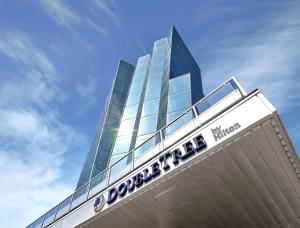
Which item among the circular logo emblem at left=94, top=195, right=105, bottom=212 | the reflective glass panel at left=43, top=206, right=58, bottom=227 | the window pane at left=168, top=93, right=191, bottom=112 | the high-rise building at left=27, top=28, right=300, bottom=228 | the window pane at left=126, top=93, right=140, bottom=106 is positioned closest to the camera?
the high-rise building at left=27, top=28, right=300, bottom=228

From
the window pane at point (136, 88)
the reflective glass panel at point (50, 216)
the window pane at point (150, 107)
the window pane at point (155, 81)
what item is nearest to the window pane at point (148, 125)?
the window pane at point (150, 107)

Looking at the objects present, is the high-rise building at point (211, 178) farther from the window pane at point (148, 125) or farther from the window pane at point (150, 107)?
the window pane at point (150, 107)

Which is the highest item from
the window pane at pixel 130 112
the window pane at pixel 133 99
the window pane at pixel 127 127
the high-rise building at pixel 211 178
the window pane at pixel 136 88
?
the window pane at pixel 136 88

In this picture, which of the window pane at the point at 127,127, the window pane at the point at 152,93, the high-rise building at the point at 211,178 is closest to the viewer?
the high-rise building at the point at 211,178

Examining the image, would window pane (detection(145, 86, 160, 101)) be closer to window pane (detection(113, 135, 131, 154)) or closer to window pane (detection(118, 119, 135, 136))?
window pane (detection(118, 119, 135, 136))

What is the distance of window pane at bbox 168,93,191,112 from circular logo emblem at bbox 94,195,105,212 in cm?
1569

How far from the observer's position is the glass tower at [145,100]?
2517 cm

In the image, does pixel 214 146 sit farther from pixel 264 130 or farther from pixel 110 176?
pixel 110 176

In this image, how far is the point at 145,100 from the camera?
29.2 meters

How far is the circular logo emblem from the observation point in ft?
28.3

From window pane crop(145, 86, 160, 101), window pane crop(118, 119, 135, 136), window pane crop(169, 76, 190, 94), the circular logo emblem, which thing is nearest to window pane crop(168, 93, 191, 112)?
window pane crop(169, 76, 190, 94)

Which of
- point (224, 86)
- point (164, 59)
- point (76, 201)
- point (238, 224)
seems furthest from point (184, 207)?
point (164, 59)

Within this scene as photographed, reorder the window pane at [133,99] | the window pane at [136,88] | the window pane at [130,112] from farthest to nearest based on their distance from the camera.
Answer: the window pane at [136,88] → the window pane at [133,99] → the window pane at [130,112]

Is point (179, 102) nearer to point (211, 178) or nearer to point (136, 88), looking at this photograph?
point (136, 88)
